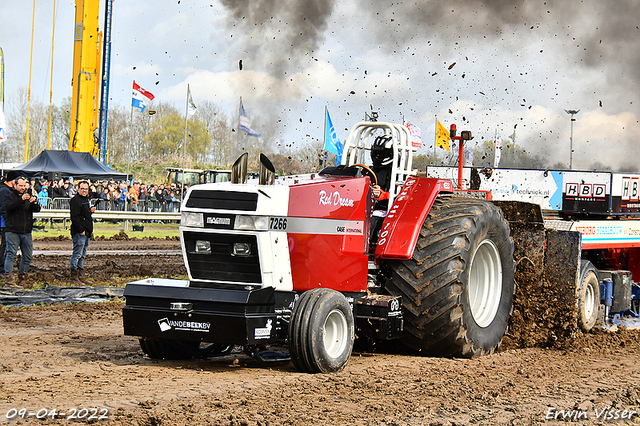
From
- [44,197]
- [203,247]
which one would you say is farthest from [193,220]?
[44,197]

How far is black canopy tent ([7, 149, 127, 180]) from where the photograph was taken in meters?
26.5

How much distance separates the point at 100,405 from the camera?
4797 mm

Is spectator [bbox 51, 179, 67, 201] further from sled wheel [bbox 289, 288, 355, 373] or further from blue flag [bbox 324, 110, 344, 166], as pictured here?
sled wheel [bbox 289, 288, 355, 373]

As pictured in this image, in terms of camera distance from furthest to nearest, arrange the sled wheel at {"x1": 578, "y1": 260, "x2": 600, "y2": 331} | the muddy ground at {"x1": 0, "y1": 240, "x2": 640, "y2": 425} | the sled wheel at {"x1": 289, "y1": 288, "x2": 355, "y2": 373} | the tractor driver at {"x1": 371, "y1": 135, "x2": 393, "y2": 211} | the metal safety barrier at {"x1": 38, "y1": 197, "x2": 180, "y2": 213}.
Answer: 1. the metal safety barrier at {"x1": 38, "y1": 197, "x2": 180, "y2": 213}
2. the sled wheel at {"x1": 578, "y1": 260, "x2": 600, "y2": 331}
3. the tractor driver at {"x1": 371, "y1": 135, "x2": 393, "y2": 211}
4. the sled wheel at {"x1": 289, "y1": 288, "x2": 355, "y2": 373}
5. the muddy ground at {"x1": 0, "y1": 240, "x2": 640, "y2": 425}

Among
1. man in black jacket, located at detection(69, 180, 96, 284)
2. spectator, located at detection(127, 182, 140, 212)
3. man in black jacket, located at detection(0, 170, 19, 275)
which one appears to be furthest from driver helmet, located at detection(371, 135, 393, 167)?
spectator, located at detection(127, 182, 140, 212)

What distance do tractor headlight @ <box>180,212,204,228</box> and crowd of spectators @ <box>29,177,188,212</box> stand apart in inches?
717

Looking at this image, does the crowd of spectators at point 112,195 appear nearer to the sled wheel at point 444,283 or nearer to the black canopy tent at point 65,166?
the black canopy tent at point 65,166

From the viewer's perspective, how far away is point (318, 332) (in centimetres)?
581

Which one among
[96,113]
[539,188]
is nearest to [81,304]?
[539,188]

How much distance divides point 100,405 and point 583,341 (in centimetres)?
613

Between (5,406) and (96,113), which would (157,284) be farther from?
(96,113)

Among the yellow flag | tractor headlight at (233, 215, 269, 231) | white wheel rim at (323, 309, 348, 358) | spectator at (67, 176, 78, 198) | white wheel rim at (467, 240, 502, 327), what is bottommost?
white wheel rim at (323, 309, 348, 358)

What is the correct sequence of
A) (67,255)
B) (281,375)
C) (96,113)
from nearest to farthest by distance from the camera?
(281,375)
(67,255)
(96,113)

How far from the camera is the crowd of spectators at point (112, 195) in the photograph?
25.3 metres
